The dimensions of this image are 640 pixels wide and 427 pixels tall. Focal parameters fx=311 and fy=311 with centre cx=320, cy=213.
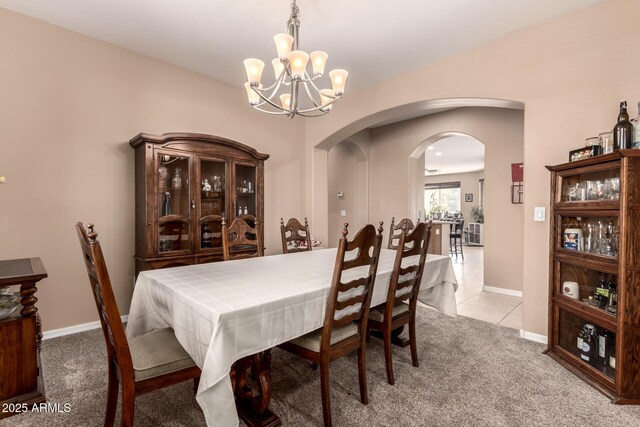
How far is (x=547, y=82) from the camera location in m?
2.66

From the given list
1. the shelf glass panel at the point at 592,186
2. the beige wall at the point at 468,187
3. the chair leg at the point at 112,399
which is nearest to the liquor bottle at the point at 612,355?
the shelf glass panel at the point at 592,186

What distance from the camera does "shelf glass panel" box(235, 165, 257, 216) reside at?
3.65 meters

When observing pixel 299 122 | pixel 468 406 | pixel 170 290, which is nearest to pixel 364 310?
pixel 468 406

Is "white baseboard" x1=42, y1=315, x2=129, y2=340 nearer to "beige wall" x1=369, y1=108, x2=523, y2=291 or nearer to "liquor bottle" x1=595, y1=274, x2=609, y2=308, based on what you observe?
"liquor bottle" x1=595, y1=274, x2=609, y2=308

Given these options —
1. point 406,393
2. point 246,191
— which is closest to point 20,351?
point 406,393

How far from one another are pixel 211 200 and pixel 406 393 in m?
2.61

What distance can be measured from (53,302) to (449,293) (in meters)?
3.43

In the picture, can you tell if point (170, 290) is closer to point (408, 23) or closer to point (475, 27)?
point (408, 23)

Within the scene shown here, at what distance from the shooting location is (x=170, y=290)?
1.53 metres

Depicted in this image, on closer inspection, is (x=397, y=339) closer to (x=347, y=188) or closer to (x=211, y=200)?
(x=211, y=200)

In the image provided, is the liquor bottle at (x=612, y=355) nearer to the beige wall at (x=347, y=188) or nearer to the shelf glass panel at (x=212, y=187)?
the shelf glass panel at (x=212, y=187)

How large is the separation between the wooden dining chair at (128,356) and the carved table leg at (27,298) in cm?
53

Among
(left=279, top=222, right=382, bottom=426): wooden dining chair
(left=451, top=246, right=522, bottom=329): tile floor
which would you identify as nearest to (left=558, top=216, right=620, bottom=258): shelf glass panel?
(left=451, top=246, right=522, bottom=329): tile floor

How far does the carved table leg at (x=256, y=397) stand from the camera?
5.21 ft
